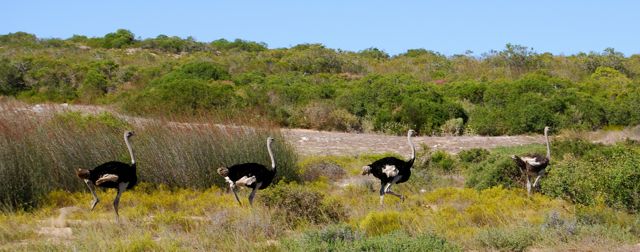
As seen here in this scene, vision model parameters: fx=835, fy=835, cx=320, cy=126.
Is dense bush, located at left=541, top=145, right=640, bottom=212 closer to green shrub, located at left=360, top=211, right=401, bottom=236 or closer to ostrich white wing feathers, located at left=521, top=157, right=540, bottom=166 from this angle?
green shrub, located at left=360, top=211, right=401, bottom=236

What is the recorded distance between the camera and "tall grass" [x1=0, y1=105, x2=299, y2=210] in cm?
1285

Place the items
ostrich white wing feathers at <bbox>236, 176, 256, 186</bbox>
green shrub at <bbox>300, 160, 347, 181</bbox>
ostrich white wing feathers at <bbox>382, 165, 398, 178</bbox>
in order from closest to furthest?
1. ostrich white wing feathers at <bbox>236, 176, 256, 186</bbox>
2. ostrich white wing feathers at <bbox>382, 165, 398, 178</bbox>
3. green shrub at <bbox>300, 160, 347, 181</bbox>

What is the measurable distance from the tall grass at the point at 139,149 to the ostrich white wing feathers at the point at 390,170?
76.8 inches

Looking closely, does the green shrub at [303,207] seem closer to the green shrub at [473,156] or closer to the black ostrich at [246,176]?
the black ostrich at [246,176]

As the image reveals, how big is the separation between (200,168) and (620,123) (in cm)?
1713

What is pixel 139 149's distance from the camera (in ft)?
46.9

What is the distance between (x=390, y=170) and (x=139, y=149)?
14.3 ft

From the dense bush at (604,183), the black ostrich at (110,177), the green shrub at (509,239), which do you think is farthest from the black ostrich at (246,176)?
the dense bush at (604,183)

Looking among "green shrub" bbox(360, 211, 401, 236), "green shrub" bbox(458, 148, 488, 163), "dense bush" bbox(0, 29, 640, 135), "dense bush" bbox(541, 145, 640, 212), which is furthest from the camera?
"dense bush" bbox(0, 29, 640, 135)

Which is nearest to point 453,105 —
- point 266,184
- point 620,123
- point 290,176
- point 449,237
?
point 620,123

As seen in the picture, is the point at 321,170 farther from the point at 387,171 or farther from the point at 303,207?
the point at 303,207

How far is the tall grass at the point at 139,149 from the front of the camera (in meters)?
12.9

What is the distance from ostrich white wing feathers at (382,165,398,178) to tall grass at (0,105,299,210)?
195 cm

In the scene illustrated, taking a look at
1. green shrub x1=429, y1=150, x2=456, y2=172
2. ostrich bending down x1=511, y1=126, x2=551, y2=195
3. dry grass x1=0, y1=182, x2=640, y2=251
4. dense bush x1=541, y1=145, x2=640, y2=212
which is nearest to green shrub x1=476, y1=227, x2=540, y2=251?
dry grass x1=0, y1=182, x2=640, y2=251
